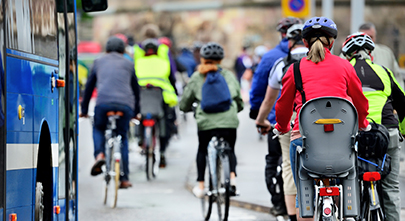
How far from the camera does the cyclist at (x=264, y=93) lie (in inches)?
303

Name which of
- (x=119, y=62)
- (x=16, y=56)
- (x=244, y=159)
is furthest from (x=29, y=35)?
(x=244, y=159)

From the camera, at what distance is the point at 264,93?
25.3ft

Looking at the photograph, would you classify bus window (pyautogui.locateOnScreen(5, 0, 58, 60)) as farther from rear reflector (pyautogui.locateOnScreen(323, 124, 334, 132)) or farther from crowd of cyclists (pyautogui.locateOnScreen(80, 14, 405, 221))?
rear reflector (pyautogui.locateOnScreen(323, 124, 334, 132))

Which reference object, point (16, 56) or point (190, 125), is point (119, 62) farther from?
point (190, 125)

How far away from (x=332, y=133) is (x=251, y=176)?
654 centimetres

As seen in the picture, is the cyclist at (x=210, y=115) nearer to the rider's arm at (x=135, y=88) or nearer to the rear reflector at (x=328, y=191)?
the rider's arm at (x=135, y=88)

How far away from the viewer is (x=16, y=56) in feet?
15.4

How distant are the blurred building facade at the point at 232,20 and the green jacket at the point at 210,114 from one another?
3665cm

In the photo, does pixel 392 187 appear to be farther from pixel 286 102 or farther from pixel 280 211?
pixel 280 211

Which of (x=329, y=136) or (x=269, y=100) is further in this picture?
(x=269, y=100)

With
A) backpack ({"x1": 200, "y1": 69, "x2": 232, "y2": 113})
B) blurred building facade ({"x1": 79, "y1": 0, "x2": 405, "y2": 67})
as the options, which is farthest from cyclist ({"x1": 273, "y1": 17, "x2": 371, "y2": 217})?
blurred building facade ({"x1": 79, "y1": 0, "x2": 405, "y2": 67})

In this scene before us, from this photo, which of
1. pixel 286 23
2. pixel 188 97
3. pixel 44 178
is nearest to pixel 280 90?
pixel 286 23

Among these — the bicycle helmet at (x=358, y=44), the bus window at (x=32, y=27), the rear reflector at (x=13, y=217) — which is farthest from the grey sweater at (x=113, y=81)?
the rear reflector at (x=13, y=217)

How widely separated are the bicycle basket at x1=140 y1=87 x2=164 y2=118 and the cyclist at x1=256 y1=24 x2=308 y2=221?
507cm
